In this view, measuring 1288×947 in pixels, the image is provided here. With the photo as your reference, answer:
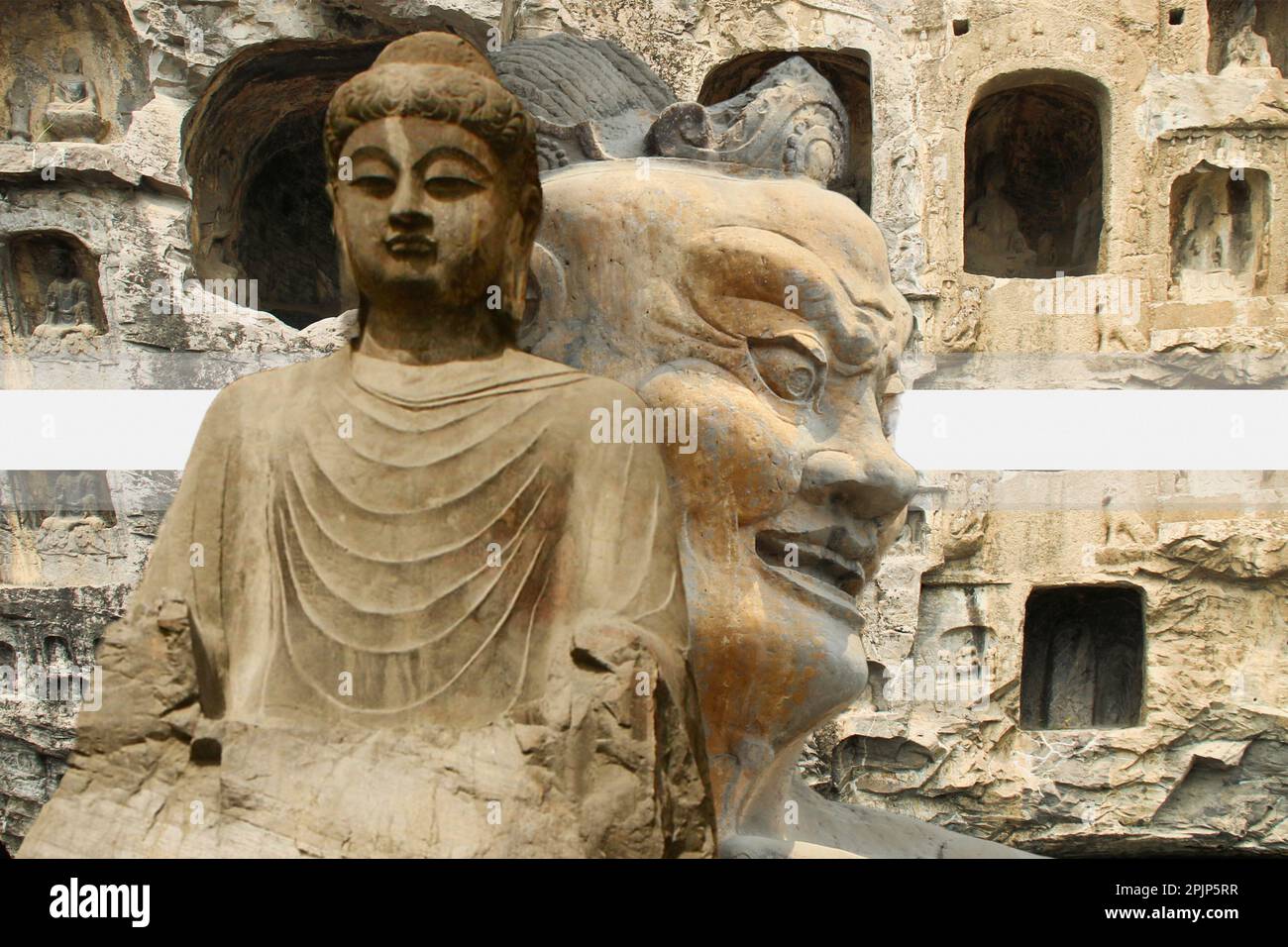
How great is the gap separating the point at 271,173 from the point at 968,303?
4939 mm

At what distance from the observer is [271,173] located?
9523 millimetres

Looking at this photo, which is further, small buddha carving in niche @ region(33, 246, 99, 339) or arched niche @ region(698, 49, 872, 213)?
arched niche @ region(698, 49, 872, 213)

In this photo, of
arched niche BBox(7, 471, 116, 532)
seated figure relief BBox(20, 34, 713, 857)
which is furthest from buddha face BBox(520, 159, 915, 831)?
arched niche BBox(7, 471, 116, 532)

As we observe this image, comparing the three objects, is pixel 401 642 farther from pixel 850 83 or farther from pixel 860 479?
pixel 850 83

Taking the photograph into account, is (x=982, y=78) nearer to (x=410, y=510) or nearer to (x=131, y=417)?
(x=131, y=417)

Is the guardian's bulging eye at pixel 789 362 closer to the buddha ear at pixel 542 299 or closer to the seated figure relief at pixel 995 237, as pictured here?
the buddha ear at pixel 542 299

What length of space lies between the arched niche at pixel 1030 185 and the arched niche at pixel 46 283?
6.15m

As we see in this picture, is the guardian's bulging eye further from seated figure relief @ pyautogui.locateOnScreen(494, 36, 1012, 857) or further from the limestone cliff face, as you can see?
the limestone cliff face

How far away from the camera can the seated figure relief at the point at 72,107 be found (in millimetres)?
10000

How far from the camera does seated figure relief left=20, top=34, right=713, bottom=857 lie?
331cm

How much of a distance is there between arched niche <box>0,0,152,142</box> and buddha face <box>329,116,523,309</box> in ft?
22.8

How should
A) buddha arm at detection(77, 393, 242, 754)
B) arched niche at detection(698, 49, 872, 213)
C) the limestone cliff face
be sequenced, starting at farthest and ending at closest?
arched niche at detection(698, 49, 872, 213) < the limestone cliff face < buddha arm at detection(77, 393, 242, 754)

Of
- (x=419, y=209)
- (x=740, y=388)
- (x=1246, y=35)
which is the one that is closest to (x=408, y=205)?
(x=419, y=209)

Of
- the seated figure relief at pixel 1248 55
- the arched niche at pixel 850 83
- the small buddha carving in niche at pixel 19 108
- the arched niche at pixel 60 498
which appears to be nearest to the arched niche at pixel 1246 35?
the seated figure relief at pixel 1248 55
